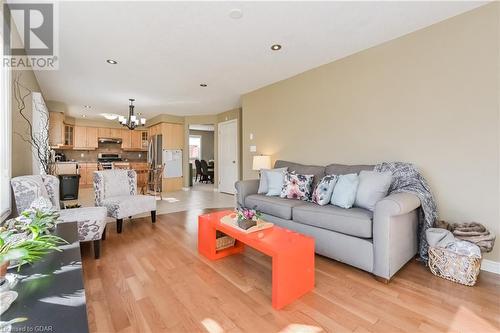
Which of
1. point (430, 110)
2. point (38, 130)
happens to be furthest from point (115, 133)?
point (430, 110)

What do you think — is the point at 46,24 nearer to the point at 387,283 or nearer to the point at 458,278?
the point at 387,283

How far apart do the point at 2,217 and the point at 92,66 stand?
96.3 inches

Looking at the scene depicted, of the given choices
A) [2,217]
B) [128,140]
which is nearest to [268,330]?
[2,217]

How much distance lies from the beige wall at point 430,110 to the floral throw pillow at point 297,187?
0.62 meters

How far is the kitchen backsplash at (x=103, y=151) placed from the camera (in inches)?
306

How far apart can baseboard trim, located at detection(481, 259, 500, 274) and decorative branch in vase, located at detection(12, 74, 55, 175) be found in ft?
16.1

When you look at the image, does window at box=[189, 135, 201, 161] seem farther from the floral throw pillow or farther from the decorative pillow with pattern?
the decorative pillow with pattern

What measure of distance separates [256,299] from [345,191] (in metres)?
1.39

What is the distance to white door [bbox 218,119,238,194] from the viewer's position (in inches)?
254

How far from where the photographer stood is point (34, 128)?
135 inches

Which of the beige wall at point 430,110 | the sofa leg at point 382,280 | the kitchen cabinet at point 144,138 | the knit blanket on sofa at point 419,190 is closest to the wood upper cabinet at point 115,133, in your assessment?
the kitchen cabinet at point 144,138

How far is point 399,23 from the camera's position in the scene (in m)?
2.39

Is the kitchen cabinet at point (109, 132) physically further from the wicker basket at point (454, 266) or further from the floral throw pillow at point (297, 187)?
the wicker basket at point (454, 266)

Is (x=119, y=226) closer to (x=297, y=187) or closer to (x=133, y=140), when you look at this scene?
(x=297, y=187)
